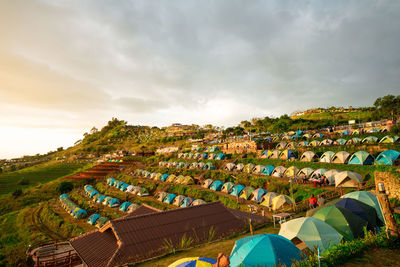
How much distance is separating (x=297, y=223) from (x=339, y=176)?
15.0 meters

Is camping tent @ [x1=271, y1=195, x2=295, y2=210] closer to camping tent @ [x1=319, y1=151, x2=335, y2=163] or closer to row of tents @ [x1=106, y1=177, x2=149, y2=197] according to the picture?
camping tent @ [x1=319, y1=151, x2=335, y2=163]

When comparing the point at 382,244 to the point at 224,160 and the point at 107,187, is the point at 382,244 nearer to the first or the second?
the point at 224,160

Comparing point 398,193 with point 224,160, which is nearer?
point 398,193

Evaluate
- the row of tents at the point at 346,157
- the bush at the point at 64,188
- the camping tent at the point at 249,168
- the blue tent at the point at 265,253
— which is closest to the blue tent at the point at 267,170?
the camping tent at the point at 249,168

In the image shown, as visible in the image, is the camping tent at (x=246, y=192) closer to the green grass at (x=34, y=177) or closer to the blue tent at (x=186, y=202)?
the blue tent at (x=186, y=202)

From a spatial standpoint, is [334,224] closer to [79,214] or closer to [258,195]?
[258,195]

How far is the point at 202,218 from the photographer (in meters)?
10.6

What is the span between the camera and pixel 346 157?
2384cm

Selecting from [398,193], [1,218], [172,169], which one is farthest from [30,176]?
[398,193]

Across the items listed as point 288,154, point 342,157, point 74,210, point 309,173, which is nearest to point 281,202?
point 309,173

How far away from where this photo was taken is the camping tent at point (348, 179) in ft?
61.7

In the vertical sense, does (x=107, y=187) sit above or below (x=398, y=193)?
below

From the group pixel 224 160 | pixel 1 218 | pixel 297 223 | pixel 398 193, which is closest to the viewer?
pixel 297 223

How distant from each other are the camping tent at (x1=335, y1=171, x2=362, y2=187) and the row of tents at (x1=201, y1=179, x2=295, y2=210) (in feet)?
16.9
